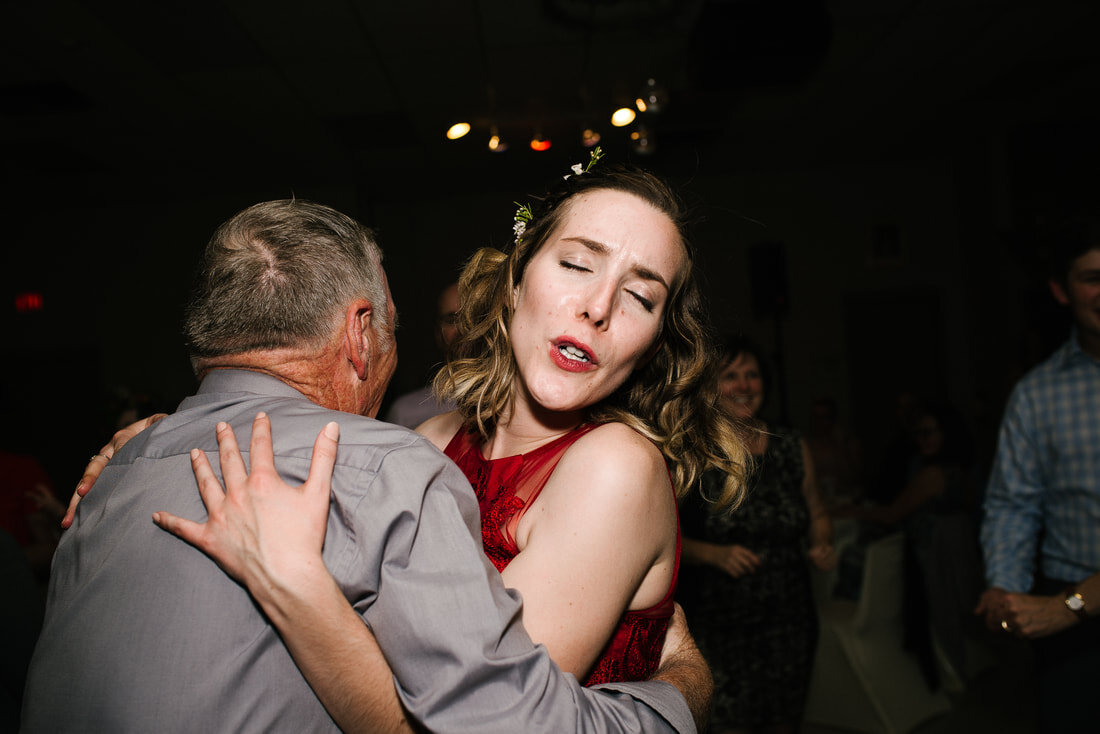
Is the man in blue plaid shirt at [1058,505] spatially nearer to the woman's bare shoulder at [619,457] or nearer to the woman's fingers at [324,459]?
the woman's bare shoulder at [619,457]

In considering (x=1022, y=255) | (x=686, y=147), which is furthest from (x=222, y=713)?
(x=686, y=147)

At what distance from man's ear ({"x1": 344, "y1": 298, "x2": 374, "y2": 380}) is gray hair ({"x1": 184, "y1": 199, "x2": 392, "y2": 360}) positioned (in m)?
0.02

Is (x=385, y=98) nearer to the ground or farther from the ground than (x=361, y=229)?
farther from the ground

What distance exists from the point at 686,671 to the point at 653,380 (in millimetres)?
601

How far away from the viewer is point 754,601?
2848mm

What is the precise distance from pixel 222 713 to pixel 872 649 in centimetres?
361

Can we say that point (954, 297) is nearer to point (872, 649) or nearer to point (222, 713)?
point (872, 649)

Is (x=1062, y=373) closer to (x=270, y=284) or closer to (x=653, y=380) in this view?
(x=653, y=380)

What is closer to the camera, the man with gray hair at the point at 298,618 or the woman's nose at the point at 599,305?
the man with gray hair at the point at 298,618

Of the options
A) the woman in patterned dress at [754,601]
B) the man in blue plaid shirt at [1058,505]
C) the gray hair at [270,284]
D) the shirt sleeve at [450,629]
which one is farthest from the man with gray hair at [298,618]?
the woman in patterned dress at [754,601]

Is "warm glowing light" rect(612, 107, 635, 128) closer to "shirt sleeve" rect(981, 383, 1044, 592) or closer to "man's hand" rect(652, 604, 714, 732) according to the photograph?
"shirt sleeve" rect(981, 383, 1044, 592)

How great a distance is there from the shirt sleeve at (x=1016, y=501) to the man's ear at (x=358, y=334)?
206 centimetres

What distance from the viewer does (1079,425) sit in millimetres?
2254

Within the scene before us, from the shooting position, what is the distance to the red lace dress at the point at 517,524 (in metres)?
1.29
